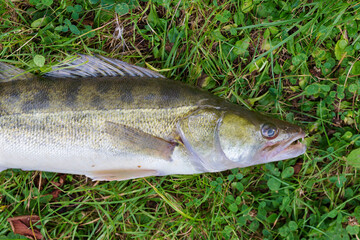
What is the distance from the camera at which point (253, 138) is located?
9.25 feet

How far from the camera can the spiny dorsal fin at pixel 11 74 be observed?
3064 millimetres

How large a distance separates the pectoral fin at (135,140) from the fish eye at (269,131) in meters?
0.85

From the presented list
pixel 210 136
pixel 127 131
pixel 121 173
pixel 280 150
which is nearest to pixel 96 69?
pixel 127 131

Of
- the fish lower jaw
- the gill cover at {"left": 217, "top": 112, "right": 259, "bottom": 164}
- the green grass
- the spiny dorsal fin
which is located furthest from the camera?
the green grass

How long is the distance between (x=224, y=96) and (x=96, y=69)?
145 cm

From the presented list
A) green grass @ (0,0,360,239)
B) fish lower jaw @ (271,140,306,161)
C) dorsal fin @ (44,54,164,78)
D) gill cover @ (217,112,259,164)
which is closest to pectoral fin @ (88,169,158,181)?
green grass @ (0,0,360,239)

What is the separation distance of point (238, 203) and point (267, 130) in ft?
3.22

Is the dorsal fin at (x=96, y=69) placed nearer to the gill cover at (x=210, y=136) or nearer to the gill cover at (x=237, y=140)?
the gill cover at (x=210, y=136)

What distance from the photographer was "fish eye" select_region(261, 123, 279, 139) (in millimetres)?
2844

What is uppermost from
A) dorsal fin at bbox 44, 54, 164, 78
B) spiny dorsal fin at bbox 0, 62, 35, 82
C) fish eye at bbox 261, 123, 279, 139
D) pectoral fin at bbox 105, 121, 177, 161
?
dorsal fin at bbox 44, 54, 164, 78

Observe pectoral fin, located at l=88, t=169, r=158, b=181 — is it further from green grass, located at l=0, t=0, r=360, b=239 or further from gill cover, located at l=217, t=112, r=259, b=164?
gill cover, located at l=217, t=112, r=259, b=164

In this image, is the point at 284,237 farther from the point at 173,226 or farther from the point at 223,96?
the point at 223,96

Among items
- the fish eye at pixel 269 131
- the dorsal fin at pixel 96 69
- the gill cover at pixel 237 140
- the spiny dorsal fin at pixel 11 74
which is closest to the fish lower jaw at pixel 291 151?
the fish eye at pixel 269 131

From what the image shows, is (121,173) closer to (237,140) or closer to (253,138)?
(237,140)
